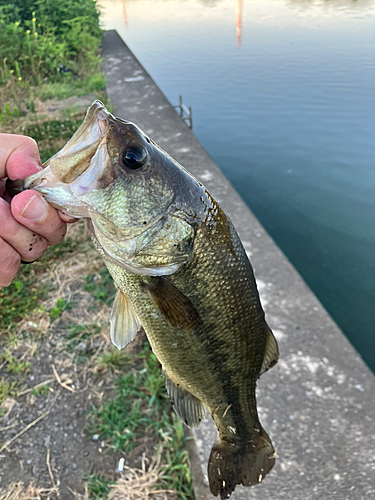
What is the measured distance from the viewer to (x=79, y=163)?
1309 mm

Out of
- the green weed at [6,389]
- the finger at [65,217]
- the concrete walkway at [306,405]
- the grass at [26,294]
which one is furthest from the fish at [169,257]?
the grass at [26,294]

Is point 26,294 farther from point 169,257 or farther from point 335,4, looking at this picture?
point 335,4

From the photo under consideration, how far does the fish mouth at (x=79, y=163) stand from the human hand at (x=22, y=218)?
81mm

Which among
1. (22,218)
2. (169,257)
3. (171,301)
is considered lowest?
(171,301)

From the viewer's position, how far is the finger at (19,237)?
4.79ft

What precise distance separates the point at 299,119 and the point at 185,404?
8566 millimetres

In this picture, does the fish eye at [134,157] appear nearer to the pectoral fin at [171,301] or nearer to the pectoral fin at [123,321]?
the pectoral fin at [171,301]

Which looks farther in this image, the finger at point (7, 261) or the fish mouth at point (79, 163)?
the finger at point (7, 261)

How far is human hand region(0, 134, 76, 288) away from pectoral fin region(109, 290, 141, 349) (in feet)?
1.19

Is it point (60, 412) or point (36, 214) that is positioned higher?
point (36, 214)

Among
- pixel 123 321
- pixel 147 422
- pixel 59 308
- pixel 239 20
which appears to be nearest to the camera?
pixel 123 321

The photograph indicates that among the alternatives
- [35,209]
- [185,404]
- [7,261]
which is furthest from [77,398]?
[35,209]

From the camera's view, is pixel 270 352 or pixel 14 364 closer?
pixel 270 352

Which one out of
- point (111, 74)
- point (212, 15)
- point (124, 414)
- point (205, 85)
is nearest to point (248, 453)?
point (124, 414)
